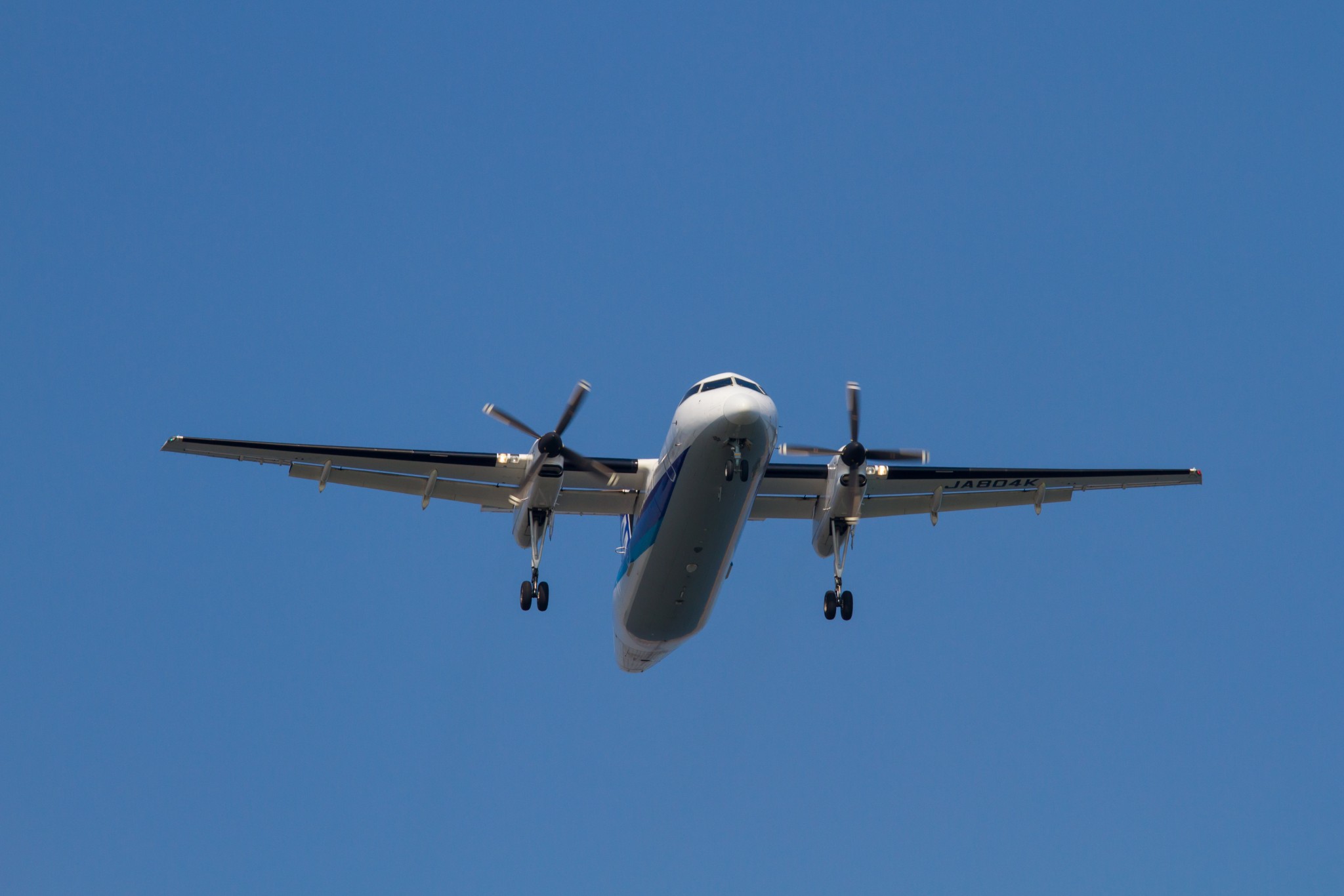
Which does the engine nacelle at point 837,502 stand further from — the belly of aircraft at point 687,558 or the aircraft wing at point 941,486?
the belly of aircraft at point 687,558

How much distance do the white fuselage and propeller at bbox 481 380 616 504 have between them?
3.93 ft

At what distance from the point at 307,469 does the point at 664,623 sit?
749 cm

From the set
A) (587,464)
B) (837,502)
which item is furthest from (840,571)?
(587,464)

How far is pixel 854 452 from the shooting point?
24.9 m

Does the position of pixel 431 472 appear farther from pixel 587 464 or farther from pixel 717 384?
pixel 717 384

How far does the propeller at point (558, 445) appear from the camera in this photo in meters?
24.2

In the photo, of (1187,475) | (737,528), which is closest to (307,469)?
(737,528)

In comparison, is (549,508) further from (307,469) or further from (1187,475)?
(1187,475)

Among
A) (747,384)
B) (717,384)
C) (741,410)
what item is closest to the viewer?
(741,410)

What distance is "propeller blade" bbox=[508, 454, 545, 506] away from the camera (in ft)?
80.1

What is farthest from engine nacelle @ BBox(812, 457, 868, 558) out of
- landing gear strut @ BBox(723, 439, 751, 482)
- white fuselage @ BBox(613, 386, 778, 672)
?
landing gear strut @ BBox(723, 439, 751, 482)

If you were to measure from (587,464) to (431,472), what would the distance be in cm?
312

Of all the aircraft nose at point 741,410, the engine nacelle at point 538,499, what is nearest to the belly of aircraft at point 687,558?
the aircraft nose at point 741,410

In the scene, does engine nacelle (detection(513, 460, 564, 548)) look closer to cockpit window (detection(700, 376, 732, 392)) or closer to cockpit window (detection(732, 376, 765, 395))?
cockpit window (detection(700, 376, 732, 392))
